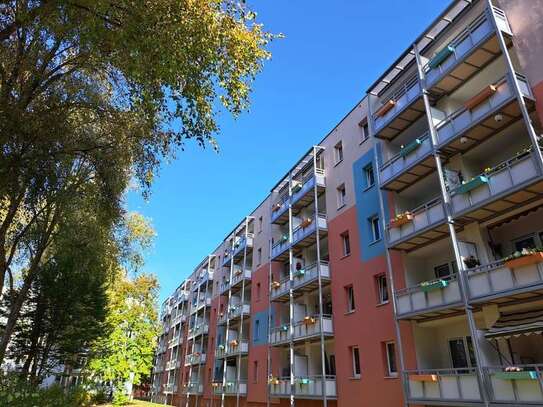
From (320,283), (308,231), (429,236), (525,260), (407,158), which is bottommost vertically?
(525,260)

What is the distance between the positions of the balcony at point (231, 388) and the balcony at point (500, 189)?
23513 mm

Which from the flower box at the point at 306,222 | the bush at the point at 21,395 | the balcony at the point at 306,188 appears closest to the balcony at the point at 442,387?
the flower box at the point at 306,222

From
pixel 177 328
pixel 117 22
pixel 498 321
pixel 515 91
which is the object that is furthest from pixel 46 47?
pixel 177 328

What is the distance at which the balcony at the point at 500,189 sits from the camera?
40.1 ft

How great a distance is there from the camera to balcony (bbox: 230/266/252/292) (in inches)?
1380

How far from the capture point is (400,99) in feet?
61.2

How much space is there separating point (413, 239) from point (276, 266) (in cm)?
1604

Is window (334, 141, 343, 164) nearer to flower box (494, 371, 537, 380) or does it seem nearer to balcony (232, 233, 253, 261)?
balcony (232, 233, 253, 261)

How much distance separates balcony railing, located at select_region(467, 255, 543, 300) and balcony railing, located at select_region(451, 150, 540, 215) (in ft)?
7.19

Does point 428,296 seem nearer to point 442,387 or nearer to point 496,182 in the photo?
point 442,387

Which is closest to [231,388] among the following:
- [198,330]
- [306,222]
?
[198,330]

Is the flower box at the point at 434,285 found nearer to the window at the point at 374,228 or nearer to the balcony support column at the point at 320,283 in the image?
the window at the point at 374,228

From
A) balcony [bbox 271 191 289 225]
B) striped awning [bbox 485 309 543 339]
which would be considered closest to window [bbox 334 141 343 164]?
balcony [bbox 271 191 289 225]

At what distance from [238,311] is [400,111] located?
76.1 feet
